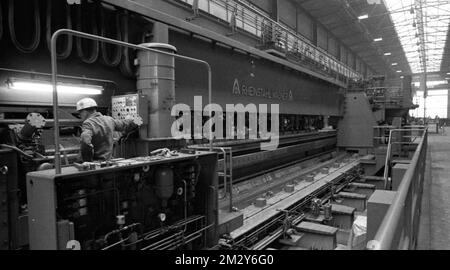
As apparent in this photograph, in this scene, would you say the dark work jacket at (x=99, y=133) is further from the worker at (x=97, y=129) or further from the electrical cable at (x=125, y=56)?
the electrical cable at (x=125, y=56)

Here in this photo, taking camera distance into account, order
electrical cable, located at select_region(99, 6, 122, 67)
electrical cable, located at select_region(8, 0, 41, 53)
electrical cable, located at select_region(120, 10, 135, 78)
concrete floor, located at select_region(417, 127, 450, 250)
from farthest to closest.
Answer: electrical cable, located at select_region(120, 10, 135, 78), electrical cable, located at select_region(99, 6, 122, 67), concrete floor, located at select_region(417, 127, 450, 250), electrical cable, located at select_region(8, 0, 41, 53)

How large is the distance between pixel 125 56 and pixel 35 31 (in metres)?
0.98

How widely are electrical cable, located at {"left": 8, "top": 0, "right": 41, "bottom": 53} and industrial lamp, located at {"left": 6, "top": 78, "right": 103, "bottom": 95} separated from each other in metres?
0.30

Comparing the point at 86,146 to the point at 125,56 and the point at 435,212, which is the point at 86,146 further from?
the point at 435,212

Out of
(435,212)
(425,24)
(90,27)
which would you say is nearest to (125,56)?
(90,27)

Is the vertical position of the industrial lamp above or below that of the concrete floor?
above

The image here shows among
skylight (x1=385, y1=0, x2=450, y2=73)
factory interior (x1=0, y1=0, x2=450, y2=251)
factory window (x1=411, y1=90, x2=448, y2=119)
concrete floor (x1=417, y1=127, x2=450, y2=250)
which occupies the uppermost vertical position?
skylight (x1=385, y1=0, x2=450, y2=73)

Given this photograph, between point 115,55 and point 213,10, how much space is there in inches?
155

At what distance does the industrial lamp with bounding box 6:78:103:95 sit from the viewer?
9.16 ft

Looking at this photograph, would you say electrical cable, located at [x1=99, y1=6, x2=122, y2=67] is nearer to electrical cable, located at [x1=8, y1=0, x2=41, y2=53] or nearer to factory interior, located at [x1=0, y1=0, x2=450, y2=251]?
factory interior, located at [x1=0, y1=0, x2=450, y2=251]

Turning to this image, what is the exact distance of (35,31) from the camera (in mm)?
2932

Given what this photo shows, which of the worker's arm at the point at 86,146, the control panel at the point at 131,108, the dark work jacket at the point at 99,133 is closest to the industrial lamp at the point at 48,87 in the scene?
the control panel at the point at 131,108

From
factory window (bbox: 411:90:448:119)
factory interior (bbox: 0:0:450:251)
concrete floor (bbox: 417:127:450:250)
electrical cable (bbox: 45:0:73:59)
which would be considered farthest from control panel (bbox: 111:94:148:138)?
factory window (bbox: 411:90:448:119)
